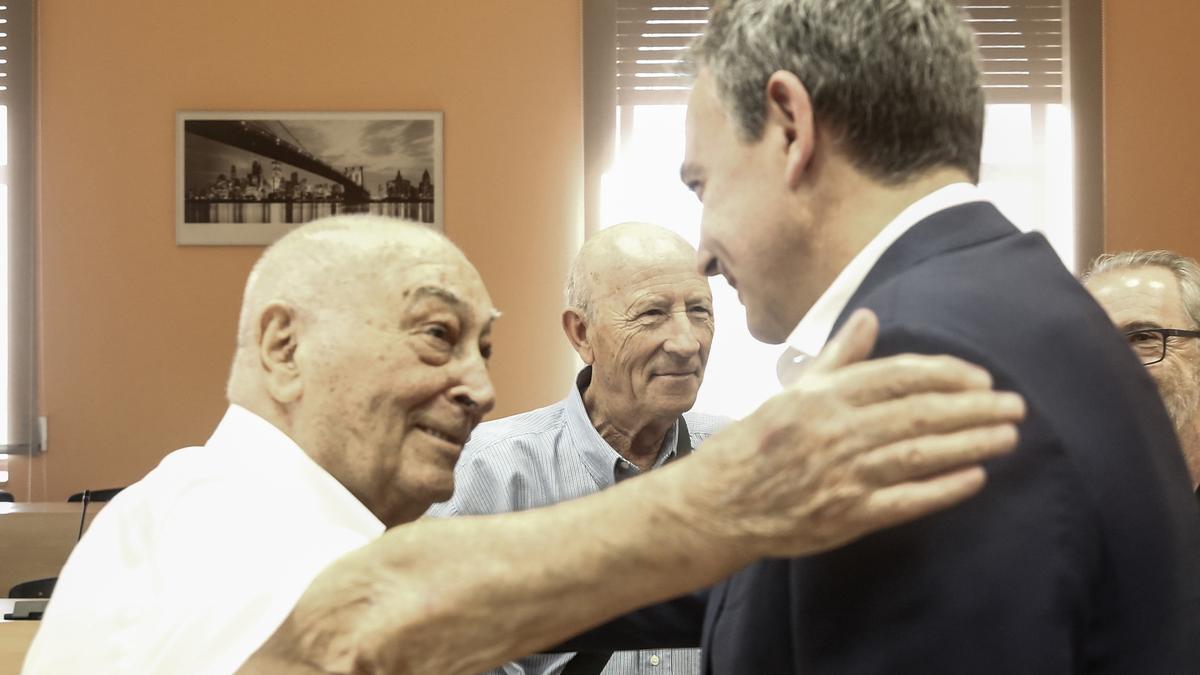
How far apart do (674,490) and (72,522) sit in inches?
137

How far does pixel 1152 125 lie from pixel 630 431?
162 inches

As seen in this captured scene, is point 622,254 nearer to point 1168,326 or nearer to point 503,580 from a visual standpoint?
point 1168,326

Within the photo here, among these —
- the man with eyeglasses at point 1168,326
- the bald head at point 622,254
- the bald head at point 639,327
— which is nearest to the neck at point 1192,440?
the man with eyeglasses at point 1168,326

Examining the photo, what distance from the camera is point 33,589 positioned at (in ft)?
11.1

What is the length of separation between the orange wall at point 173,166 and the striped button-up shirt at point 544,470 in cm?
298

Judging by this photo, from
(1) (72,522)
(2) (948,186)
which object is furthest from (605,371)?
(1) (72,522)

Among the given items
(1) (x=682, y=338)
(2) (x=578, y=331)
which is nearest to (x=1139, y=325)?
(1) (x=682, y=338)

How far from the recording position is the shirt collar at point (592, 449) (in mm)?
Result: 2480

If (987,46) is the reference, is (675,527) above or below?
below

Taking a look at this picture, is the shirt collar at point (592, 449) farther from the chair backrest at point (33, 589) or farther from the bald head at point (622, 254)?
the chair backrest at point (33, 589)

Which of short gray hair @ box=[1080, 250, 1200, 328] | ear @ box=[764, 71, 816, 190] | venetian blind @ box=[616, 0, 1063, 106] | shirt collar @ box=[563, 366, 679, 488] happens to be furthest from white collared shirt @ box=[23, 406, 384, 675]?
venetian blind @ box=[616, 0, 1063, 106]

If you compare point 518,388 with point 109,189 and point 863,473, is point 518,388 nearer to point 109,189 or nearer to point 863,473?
point 109,189

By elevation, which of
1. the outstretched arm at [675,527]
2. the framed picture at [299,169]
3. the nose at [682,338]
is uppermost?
the framed picture at [299,169]

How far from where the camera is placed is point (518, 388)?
18.2ft
